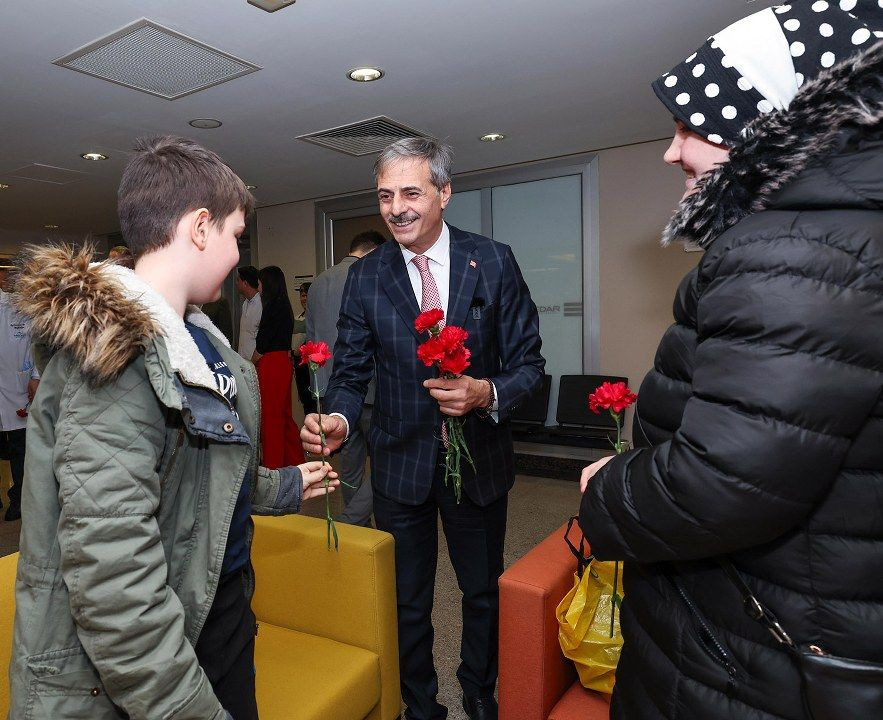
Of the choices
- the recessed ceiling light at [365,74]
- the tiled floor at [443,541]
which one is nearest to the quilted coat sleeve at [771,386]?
the tiled floor at [443,541]

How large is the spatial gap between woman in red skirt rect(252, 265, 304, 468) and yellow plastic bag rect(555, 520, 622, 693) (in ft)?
11.6

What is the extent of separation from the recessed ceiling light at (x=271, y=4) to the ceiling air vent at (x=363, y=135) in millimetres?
1593

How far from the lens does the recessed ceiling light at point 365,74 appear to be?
11.3ft

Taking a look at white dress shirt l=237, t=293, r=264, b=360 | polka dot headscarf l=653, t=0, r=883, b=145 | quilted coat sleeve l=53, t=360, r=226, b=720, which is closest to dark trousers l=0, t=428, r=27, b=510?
white dress shirt l=237, t=293, r=264, b=360

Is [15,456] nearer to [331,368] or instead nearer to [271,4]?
[331,368]

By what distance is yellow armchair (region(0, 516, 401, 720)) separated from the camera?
5.10 feet

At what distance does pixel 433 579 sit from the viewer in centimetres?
187

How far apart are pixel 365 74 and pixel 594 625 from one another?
317 cm

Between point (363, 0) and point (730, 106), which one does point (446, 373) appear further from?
point (363, 0)

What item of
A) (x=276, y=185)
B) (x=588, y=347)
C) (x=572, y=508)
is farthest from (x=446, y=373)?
(x=276, y=185)

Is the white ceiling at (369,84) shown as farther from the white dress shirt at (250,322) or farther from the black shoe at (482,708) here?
the black shoe at (482,708)

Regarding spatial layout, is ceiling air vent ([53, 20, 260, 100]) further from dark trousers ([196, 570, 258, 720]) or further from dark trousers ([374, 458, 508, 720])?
dark trousers ([196, 570, 258, 720])

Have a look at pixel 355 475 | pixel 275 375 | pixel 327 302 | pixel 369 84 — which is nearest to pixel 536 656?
pixel 355 475

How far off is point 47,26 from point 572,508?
413 cm
